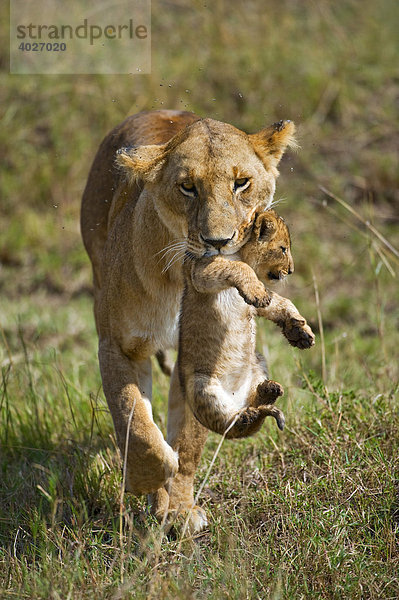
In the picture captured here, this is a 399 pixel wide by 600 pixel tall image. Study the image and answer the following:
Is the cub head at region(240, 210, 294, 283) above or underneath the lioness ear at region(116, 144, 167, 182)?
underneath

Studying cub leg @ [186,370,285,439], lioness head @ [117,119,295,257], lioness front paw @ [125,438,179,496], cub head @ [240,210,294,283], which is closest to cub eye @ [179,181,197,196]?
lioness head @ [117,119,295,257]

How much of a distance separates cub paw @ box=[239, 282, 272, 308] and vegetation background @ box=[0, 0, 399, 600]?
0.84 m

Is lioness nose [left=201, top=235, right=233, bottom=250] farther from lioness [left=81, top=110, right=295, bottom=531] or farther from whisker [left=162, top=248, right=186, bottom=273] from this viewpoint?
whisker [left=162, top=248, right=186, bottom=273]

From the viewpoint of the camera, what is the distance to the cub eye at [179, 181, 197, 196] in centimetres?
300

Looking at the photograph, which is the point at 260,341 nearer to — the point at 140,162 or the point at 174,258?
the point at 174,258

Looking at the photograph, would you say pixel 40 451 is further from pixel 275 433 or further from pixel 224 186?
pixel 224 186

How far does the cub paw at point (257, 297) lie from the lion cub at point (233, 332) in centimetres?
4

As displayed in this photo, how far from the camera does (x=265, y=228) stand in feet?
9.43

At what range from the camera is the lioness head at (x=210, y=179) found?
112 inches

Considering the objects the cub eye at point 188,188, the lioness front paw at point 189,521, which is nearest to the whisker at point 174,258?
the cub eye at point 188,188

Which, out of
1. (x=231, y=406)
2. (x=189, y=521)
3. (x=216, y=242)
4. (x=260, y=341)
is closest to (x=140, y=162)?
(x=216, y=242)

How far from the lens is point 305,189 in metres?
7.75

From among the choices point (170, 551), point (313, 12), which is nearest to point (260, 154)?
point (170, 551)

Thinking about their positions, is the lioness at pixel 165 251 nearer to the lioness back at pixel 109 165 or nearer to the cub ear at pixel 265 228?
the cub ear at pixel 265 228
